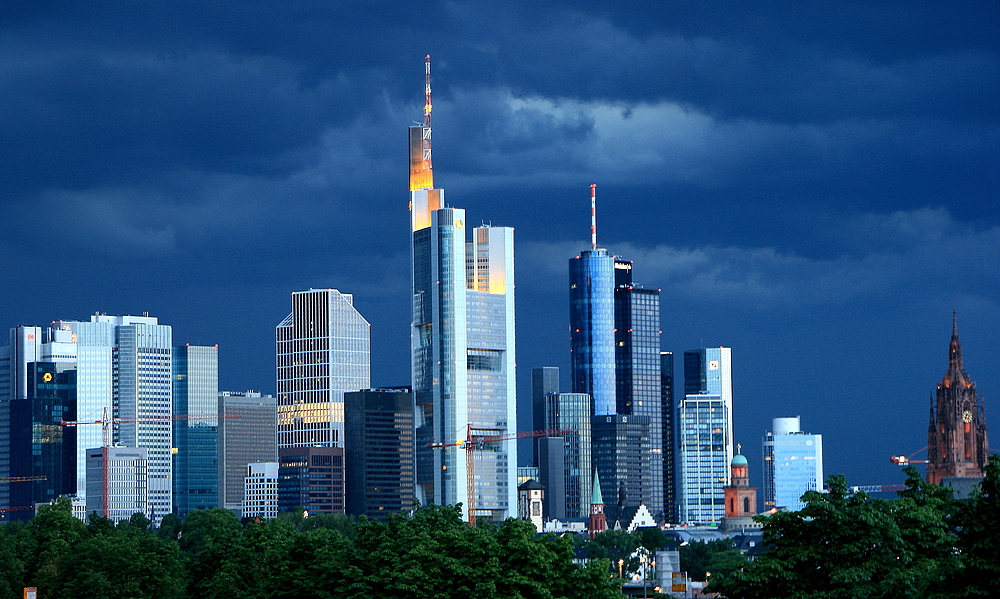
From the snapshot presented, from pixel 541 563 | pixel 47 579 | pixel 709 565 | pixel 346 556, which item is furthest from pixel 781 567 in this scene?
pixel 709 565

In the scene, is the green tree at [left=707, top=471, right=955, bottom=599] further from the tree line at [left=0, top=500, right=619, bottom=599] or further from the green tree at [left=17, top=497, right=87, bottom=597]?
the green tree at [left=17, top=497, right=87, bottom=597]

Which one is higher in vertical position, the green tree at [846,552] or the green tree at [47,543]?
the green tree at [846,552]

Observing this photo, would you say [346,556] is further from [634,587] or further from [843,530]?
[634,587]

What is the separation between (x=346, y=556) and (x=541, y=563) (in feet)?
57.8

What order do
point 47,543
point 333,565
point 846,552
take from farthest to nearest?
point 47,543
point 333,565
point 846,552

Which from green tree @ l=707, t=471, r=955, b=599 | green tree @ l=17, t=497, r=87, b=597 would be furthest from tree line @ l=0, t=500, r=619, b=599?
green tree @ l=707, t=471, r=955, b=599

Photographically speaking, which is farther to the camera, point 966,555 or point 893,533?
point 893,533

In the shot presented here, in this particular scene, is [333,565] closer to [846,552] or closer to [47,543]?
[846,552]

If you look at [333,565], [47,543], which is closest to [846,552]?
[333,565]

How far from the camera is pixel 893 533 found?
54.7 m

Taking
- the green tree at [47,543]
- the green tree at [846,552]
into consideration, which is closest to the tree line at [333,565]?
the green tree at [47,543]

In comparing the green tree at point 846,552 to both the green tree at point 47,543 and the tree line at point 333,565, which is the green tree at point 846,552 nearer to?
the tree line at point 333,565

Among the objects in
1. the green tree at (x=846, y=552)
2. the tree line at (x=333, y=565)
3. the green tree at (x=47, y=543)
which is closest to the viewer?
the green tree at (x=846, y=552)

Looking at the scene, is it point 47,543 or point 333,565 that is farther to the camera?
point 47,543
